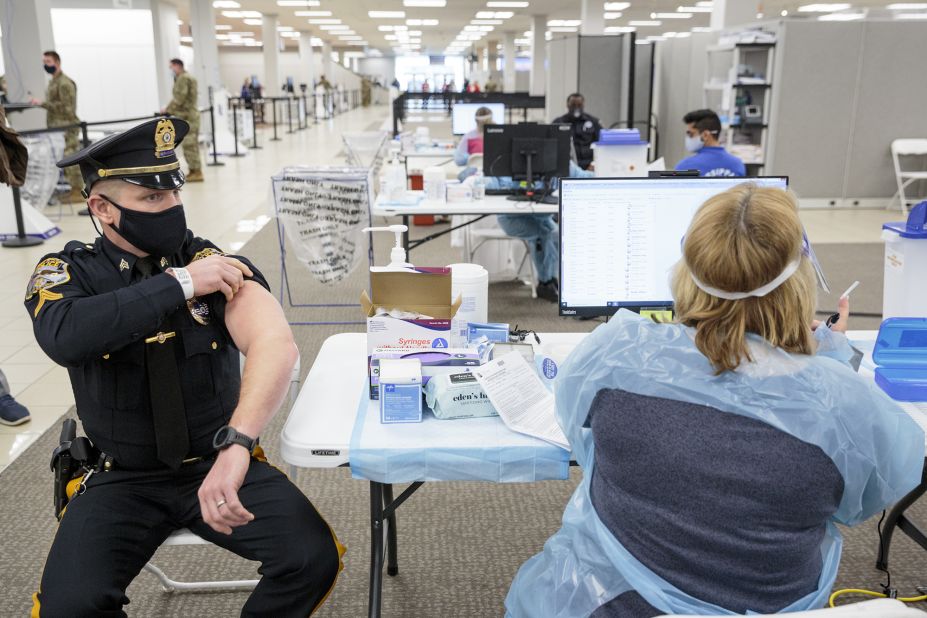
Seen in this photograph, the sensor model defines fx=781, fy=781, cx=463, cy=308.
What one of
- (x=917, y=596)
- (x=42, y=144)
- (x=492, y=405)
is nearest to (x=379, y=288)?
(x=492, y=405)

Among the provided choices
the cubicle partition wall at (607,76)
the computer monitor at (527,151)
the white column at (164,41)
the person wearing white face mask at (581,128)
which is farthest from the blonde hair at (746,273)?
the white column at (164,41)

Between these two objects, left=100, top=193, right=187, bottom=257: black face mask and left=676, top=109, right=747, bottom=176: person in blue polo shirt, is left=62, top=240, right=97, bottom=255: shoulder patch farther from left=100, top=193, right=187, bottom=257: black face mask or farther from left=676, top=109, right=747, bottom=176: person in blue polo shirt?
left=676, top=109, right=747, bottom=176: person in blue polo shirt

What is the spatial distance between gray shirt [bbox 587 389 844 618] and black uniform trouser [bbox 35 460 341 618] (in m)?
0.65

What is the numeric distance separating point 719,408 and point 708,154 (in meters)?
4.12

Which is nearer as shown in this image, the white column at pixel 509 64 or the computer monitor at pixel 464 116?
the computer monitor at pixel 464 116

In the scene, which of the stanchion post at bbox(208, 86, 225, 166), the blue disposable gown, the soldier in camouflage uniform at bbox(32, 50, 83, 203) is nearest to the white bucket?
the blue disposable gown

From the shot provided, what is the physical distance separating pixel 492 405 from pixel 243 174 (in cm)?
974

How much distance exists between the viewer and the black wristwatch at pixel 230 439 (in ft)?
4.60

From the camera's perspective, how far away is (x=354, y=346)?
193cm

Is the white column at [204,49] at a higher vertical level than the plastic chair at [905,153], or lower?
higher

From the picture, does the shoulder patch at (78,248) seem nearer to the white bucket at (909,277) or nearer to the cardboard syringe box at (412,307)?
the cardboard syringe box at (412,307)

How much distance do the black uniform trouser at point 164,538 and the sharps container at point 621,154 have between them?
340 centimetres

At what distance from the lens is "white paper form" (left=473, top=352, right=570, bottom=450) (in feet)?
4.68

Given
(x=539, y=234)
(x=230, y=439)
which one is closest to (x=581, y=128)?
(x=539, y=234)
